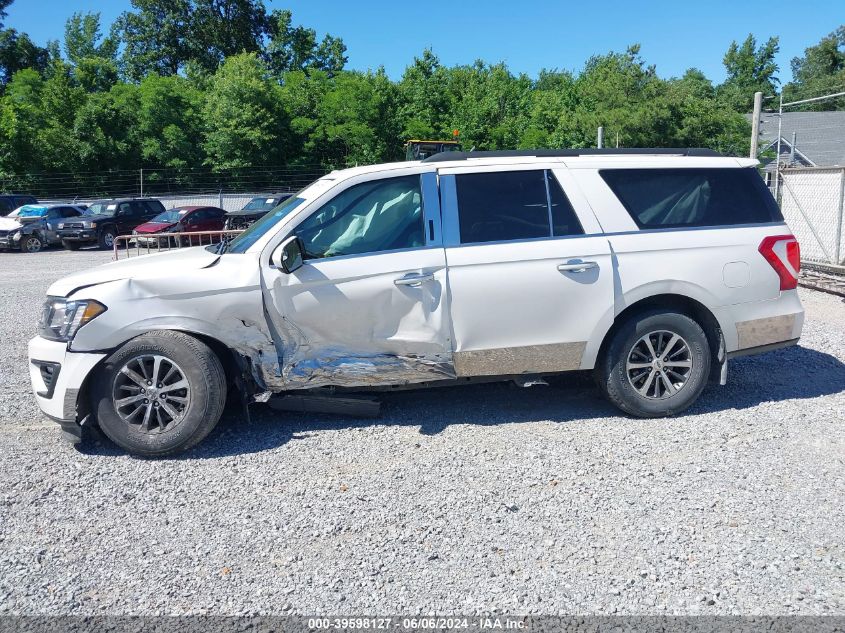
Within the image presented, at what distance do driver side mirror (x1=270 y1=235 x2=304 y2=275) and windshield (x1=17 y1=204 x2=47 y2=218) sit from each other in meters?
24.5

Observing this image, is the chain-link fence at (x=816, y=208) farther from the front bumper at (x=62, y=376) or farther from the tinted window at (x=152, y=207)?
the tinted window at (x=152, y=207)

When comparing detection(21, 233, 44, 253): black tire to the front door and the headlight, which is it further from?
the front door

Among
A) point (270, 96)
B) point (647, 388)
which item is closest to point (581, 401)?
point (647, 388)

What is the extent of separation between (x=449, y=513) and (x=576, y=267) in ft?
6.80

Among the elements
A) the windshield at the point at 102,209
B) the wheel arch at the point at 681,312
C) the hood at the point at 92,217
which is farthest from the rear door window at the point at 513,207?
the windshield at the point at 102,209

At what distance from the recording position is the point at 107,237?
1013 inches

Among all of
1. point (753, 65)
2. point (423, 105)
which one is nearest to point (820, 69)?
point (753, 65)

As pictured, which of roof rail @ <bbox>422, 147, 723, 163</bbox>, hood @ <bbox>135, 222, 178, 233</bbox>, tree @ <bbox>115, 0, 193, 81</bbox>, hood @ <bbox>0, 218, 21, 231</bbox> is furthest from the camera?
tree @ <bbox>115, 0, 193, 81</bbox>

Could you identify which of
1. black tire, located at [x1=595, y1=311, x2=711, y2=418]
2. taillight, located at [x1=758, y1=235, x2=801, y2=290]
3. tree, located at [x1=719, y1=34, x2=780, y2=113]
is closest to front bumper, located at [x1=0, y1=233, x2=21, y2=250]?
black tire, located at [x1=595, y1=311, x2=711, y2=418]

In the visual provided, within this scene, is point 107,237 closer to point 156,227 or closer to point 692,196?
point 156,227

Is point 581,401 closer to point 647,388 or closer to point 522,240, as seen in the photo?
point 647,388

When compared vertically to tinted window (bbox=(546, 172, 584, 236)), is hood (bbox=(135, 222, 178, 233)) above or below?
below

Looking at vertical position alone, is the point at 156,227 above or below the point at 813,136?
below

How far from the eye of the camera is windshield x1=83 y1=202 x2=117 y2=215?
2655 cm
